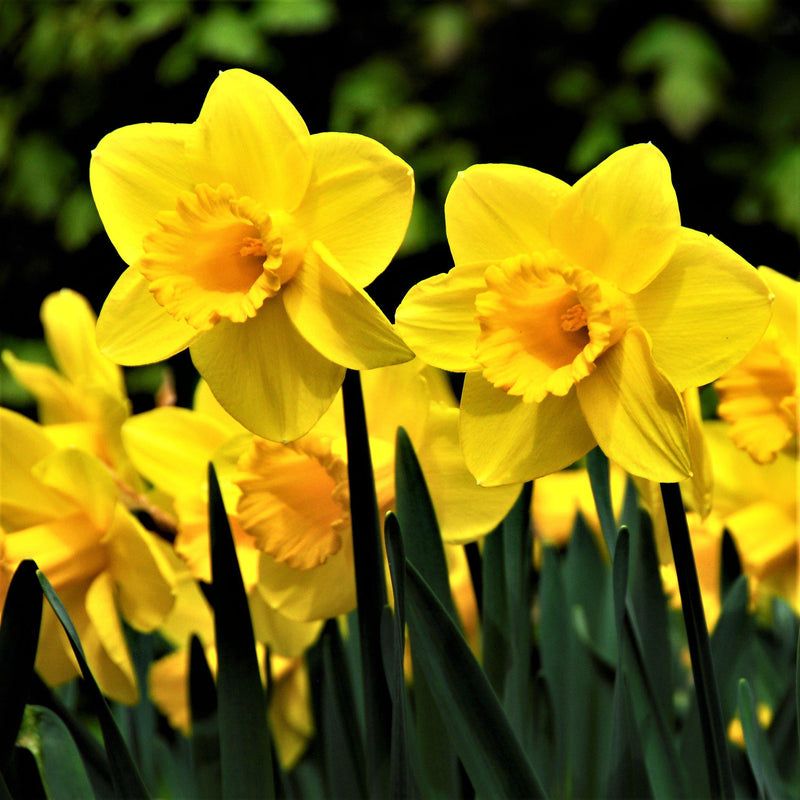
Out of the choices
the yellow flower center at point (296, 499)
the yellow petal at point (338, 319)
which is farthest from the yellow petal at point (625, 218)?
the yellow flower center at point (296, 499)

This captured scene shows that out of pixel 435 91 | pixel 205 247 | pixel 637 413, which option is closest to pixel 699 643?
pixel 637 413

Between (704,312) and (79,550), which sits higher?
(704,312)

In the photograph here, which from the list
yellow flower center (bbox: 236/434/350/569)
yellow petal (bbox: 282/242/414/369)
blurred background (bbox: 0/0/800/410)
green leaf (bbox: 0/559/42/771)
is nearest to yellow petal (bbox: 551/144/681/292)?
yellow petal (bbox: 282/242/414/369)

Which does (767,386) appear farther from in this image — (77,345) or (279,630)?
(77,345)

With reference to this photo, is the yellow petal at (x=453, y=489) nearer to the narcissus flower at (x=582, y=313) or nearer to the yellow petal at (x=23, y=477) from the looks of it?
the narcissus flower at (x=582, y=313)

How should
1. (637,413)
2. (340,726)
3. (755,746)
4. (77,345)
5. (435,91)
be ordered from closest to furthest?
(637,413) < (755,746) < (340,726) < (77,345) < (435,91)

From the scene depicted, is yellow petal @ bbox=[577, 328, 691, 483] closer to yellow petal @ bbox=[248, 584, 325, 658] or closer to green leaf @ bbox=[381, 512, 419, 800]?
green leaf @ bbox=[381, 512, 419, 800]
